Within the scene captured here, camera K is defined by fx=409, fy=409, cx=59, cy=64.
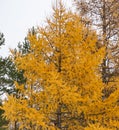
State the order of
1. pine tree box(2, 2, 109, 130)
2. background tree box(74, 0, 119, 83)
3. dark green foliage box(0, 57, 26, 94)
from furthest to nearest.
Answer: dark green foliage box(0, 57, 26, 94), background tree box(74, 0, 119, 83), pine tree box(2, 2, 109, 130)

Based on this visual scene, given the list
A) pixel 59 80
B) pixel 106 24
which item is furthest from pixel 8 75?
pixel 59 80

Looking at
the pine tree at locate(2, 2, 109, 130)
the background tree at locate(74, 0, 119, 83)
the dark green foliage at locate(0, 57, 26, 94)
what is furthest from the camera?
the dark green foliage at locate(0, 57, 26, 94)

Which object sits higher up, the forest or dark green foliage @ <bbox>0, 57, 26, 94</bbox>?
dark green foliage @ <bbox>0, 57, 26, 94</bbox>

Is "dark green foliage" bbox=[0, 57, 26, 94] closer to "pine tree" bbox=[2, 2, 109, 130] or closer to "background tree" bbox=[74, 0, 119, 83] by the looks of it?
"background tree" bbox=[74, 0, 119, 83]

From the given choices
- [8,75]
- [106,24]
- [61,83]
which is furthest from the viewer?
[8,75]

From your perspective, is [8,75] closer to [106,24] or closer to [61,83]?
[106,24]

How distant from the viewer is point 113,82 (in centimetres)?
1440

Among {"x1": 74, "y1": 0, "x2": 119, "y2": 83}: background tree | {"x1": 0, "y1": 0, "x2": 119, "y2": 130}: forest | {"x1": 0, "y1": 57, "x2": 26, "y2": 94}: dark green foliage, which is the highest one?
{"x1": 0, "y1": 57, "x2": 26, "y2": 94}: dark green foliage

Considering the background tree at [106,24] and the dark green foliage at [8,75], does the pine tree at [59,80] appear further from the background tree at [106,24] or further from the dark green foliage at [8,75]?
the dark green foliage at [8,75]

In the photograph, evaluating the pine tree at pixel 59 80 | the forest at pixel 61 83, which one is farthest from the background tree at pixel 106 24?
the pine tree at pixel 59 80

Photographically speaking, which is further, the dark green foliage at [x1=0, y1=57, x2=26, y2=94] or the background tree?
the dark green foliage at [x1=0, y1=57, x2=26, y2=94]

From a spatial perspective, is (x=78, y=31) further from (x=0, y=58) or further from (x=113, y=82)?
(x=0, y=58)

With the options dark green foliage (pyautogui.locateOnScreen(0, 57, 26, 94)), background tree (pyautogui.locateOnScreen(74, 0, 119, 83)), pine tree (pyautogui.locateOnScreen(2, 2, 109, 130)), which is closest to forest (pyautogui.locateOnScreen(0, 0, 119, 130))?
pine tree (pyautogui.locateOnScreen(2, 2, 109, 130))

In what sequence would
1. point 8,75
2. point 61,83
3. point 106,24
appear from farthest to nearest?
point 8,75 → point 106,24 → point 61,83
